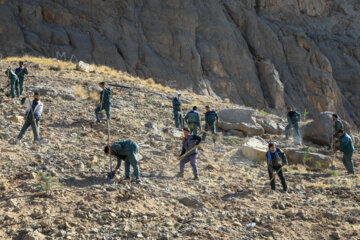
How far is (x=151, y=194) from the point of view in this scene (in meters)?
7.19

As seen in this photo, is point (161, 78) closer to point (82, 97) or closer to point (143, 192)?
point (82, 97)

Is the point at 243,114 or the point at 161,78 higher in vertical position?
the point at 161,78

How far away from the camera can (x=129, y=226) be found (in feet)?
19.8

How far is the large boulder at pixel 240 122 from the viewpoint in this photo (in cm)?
1415

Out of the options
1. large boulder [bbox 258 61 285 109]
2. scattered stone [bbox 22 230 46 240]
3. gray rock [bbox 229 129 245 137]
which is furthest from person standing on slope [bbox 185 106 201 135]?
large boulder [bbox 258 61 285 109]

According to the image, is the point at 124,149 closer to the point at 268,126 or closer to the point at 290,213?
the point at 290,213

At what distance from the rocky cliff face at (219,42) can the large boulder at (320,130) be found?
14455 millimetres

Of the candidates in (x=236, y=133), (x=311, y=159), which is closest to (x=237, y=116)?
(x=236, y=133)

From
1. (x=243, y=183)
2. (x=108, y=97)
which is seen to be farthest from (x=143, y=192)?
(x=108, y=97)

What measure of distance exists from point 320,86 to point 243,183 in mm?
30315

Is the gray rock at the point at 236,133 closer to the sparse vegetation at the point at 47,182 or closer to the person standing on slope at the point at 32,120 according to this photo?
the person standing on slope at the point at 32,120

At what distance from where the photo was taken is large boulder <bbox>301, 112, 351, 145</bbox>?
14.4 metres

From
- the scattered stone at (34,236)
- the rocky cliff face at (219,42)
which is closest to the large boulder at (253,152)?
the scattered stone at (34,236)

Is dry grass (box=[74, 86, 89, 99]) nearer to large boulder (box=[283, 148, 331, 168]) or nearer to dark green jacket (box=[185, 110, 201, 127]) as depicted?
dark green jacket (box=[185, 110, 201, 127])
